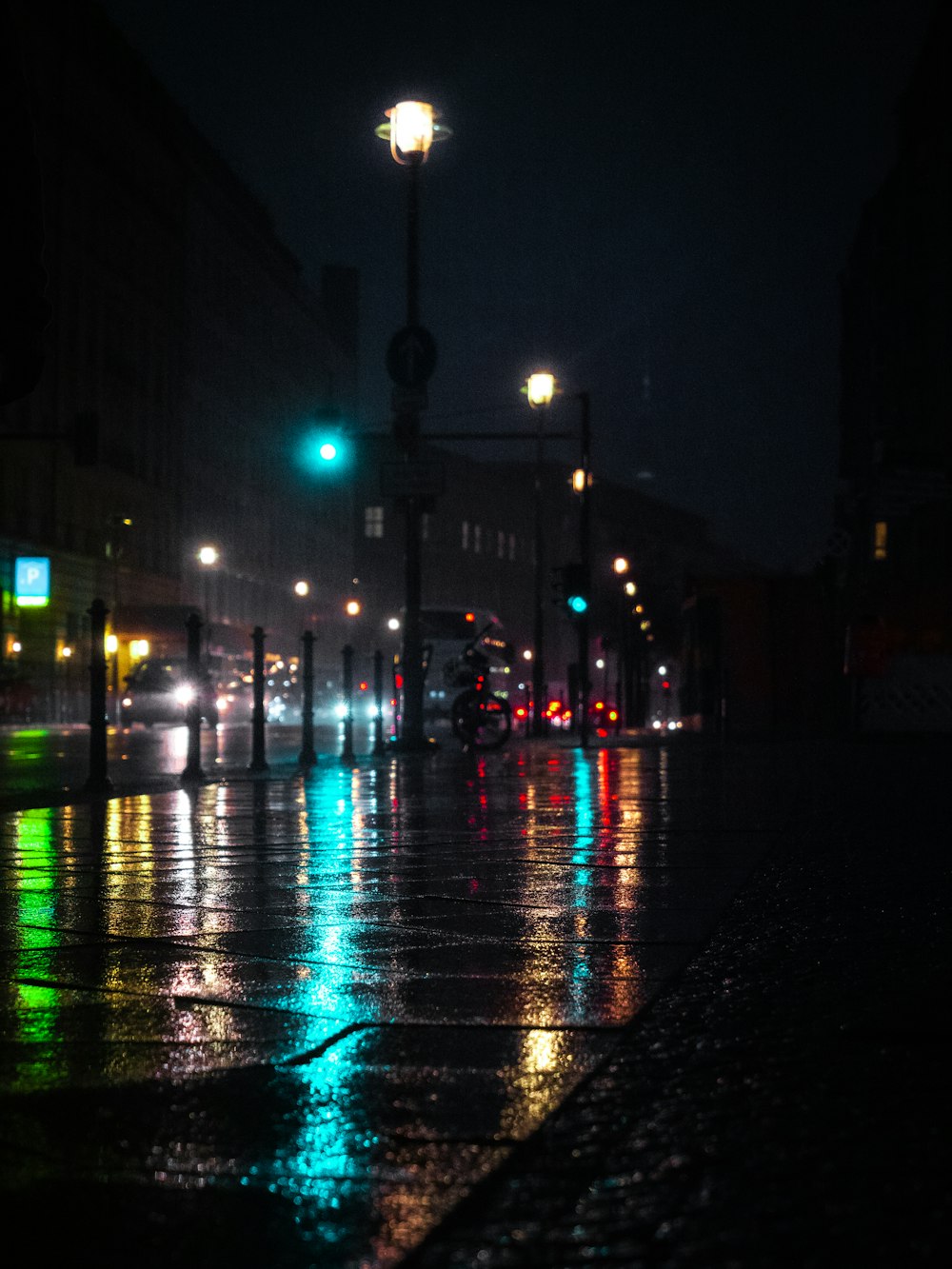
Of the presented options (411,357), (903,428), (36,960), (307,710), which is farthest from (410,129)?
(903,428)

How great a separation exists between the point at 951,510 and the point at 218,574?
3759 cm

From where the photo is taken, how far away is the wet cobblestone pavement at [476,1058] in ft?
8.25

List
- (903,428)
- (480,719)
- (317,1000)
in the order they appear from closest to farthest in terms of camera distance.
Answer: (317,1000) → (480,719) → (903,428)

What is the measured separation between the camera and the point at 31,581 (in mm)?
50688

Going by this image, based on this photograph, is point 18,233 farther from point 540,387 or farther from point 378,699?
point 540,387

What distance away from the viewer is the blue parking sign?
165ft

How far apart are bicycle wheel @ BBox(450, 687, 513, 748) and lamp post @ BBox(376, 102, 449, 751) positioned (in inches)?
21.5

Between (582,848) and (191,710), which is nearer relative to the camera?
(582,848)

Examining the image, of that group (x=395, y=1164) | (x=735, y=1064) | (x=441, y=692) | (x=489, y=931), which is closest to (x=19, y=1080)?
(x=395, y=1164)

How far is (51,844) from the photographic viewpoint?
353 inches

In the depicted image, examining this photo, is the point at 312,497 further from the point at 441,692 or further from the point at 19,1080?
the point at 19,1080

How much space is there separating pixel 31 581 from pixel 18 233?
4779 centimetres

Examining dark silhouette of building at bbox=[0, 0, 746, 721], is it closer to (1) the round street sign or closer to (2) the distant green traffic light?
(2) the distant green traffic light

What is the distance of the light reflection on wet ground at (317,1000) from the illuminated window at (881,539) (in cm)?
4963
